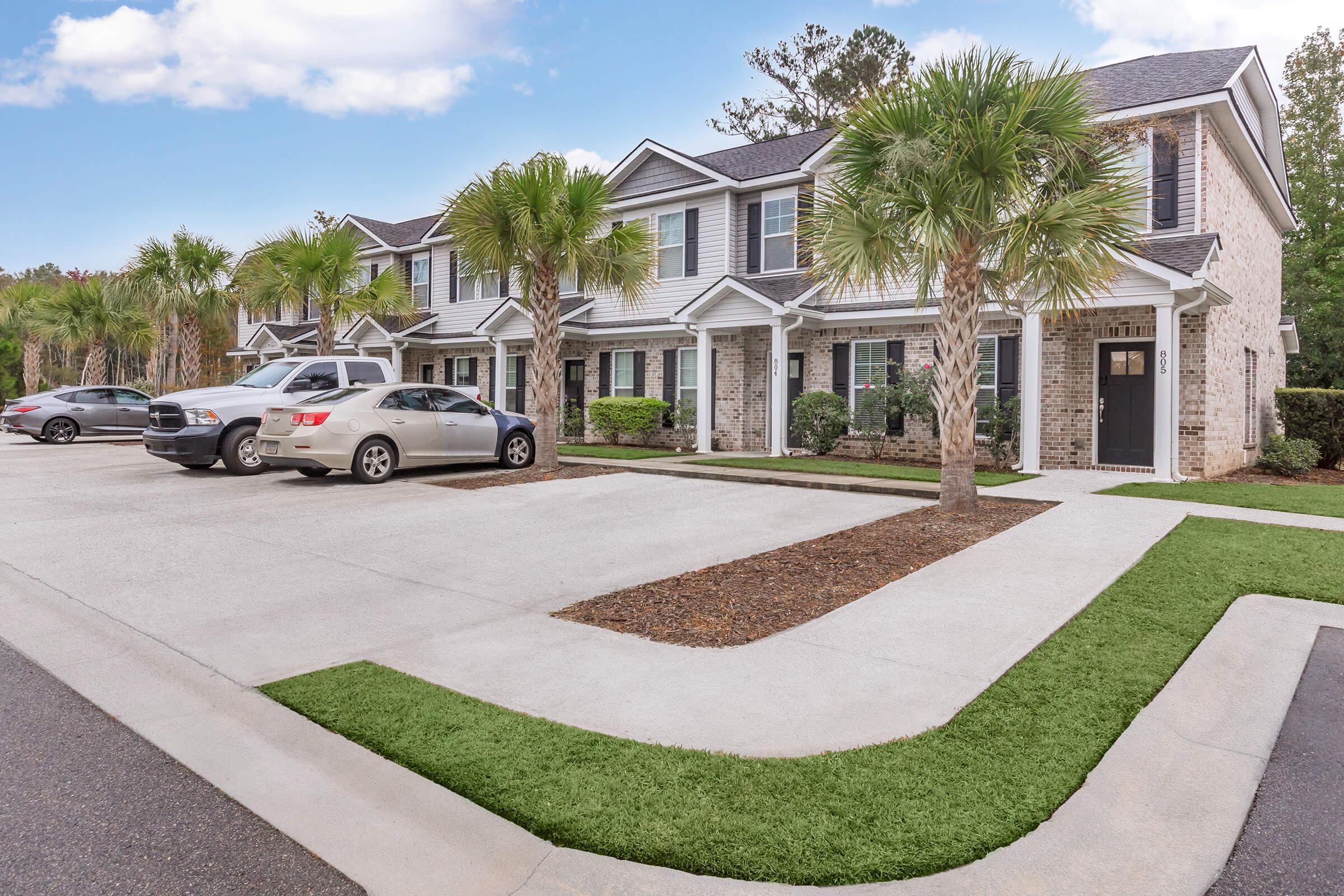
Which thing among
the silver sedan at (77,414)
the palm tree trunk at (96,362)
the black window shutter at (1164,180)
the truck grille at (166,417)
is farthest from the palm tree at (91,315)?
the black window shutter at (1164,180)

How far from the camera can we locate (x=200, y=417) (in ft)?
41.9

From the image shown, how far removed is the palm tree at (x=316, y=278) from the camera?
704 inches

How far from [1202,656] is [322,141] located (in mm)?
26031

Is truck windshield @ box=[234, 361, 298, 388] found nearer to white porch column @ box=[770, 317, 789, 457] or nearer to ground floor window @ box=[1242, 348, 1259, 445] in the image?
white porch column @ box=[770, 317, 789, 457]

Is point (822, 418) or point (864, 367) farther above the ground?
point (864, 367)

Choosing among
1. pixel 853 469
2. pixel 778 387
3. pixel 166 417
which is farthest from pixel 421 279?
pixel 853 469

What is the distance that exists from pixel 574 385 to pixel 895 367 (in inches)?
357

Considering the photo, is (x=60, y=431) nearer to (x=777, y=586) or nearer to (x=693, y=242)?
(x=693, y=242)

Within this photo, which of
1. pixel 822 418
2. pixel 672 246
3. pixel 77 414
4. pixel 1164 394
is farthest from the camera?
pixel 77 414

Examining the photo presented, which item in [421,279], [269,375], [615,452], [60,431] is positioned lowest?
[615,452]

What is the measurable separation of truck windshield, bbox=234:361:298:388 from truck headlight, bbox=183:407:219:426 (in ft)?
3.18

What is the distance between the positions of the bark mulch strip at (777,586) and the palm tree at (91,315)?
25.7m

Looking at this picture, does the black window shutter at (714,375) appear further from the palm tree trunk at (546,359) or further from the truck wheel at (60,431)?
the truck wheel at (60,431)

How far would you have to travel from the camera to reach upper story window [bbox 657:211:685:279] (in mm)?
19641
